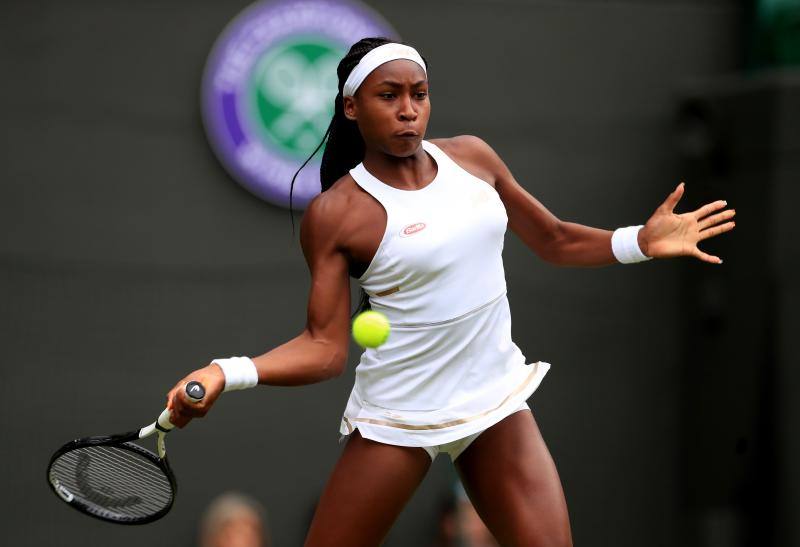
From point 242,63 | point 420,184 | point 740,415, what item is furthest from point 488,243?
point 740,415

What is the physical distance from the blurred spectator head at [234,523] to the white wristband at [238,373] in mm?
2405

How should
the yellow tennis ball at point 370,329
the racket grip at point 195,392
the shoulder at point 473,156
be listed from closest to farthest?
the racket grip at point 195,392, the yellow tennis ball at point 370,329, the shoulder at point 473,156

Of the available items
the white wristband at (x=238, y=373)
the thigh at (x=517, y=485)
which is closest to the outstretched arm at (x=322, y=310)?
the white wristband at (x=238, y=373)

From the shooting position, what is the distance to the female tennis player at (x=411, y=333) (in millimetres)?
3963

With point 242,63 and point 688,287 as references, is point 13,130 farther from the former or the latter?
point 688,287

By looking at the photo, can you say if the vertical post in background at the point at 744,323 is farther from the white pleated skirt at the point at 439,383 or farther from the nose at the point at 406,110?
the nose at the point at 406,110

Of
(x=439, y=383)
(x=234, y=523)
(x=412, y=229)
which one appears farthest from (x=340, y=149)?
(x=234, y=523)

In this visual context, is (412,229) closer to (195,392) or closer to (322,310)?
(322,310)

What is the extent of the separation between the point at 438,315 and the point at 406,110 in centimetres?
58

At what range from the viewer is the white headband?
4023mm

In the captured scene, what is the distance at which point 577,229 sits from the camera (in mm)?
4387

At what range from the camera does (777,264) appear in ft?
→ 23.9

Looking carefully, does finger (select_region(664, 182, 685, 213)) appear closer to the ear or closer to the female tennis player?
the female tennis player

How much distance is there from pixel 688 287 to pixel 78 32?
3.53m
